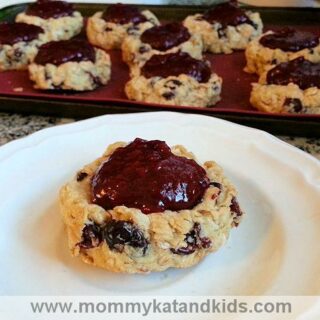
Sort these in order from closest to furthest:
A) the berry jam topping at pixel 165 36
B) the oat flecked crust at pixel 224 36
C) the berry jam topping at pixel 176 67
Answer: the berry jam topping at pixel 176 67
the berry jam topping at pixel 165 36
the oat flecked crust at pixel 224 36

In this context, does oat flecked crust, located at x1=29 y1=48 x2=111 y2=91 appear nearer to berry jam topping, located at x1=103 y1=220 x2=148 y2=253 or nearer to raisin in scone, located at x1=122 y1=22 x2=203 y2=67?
raisin in scone, located at x1=122 y1=22 x2=203 y2=67

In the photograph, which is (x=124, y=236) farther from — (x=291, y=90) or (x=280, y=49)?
(x=280, y=49)

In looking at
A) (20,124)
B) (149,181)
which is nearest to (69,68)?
(20,124)

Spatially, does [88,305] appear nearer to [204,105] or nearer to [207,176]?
[207,176]

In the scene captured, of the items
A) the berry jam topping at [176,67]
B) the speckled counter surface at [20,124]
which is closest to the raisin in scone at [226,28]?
the berry jam topping at [176,67]

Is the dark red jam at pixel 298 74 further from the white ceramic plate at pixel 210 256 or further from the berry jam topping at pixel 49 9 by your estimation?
the berry jam topping at pixel 49 9

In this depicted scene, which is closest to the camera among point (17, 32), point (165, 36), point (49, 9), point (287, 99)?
point (287, 99)
